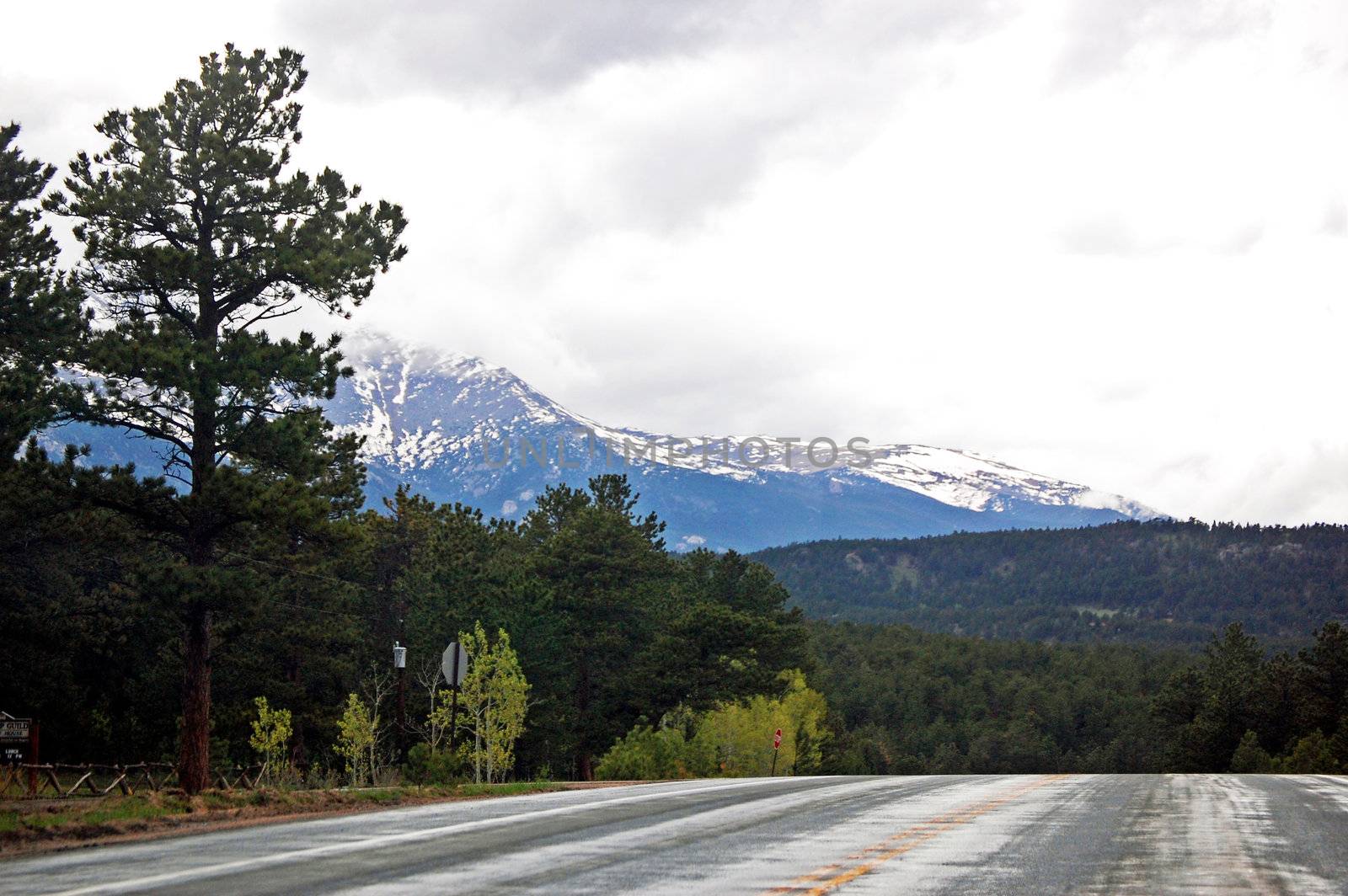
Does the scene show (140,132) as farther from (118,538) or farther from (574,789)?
(574,789)

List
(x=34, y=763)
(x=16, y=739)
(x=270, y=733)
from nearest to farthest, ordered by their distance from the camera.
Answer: (x=34, y=763) < (x=16, y=739) < (x=270, y=733)

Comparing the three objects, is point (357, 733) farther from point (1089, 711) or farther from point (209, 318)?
point (1089, 711)

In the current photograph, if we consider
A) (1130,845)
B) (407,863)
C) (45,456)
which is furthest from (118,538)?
(1130,845)

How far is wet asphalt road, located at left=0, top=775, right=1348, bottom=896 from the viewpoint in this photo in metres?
10.5

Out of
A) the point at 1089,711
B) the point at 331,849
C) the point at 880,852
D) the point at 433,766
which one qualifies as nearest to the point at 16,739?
the point at 433,766

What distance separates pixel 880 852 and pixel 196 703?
24.0 m

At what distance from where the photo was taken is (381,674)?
211 ft

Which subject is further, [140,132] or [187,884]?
[140,132]

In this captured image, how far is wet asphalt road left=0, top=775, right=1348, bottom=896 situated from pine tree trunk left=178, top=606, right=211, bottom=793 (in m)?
14.5

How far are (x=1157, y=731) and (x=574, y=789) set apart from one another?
142237 millimetres

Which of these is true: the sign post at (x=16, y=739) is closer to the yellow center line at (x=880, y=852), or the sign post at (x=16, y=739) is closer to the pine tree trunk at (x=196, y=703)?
Answer: the pine tree trunk at (x=196, y=703)

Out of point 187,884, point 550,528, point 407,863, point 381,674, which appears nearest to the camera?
point 187,884

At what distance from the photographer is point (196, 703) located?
3183cm

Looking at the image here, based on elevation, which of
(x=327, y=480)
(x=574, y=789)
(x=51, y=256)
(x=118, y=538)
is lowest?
(x=574, y=789)
